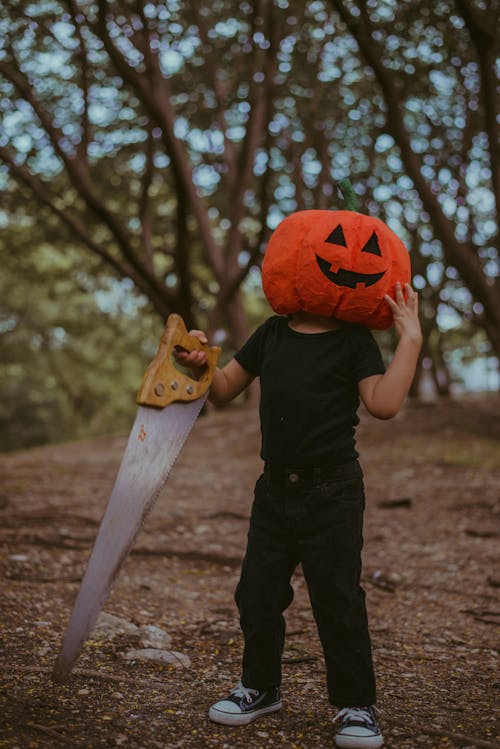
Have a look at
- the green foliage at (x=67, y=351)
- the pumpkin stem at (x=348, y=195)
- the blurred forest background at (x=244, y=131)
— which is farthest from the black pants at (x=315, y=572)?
the green foliage at (x=67, y=351)

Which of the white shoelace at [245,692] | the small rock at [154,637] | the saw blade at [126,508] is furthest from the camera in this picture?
the small rock at [154,637]

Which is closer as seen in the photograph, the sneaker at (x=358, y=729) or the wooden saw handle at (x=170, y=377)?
the sneaker at (x=358, y=729)

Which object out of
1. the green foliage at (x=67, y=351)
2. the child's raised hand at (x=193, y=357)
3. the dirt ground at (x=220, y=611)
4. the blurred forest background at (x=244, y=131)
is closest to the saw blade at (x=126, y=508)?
the child's raised hand at (x=193, y=357)

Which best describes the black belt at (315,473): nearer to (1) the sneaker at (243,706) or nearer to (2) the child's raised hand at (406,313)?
(2) the child's raised hand at (406,313)

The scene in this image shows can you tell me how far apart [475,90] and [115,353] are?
596 inches

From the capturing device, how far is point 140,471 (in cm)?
246

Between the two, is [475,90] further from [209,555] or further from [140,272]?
[209,555]

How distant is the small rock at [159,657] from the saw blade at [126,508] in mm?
680

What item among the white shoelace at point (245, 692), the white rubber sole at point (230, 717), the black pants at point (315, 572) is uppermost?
the black pants at point (315, 572)

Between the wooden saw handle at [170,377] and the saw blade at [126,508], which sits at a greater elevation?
the wooden saw handle at [170,377]

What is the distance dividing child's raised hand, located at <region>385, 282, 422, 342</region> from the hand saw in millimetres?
687

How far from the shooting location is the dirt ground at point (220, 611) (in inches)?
98.3

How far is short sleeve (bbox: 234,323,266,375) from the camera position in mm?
2809

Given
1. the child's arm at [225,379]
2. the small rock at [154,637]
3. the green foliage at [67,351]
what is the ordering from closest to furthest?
the child's arm at [225,379] < the small rock at [154,637] < the green foliage at [67,351]
